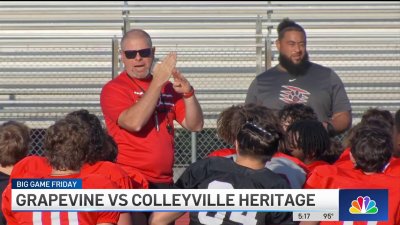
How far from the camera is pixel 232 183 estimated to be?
3557 mm

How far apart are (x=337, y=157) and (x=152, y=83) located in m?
1.08

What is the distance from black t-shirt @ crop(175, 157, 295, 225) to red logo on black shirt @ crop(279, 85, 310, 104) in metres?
2.25

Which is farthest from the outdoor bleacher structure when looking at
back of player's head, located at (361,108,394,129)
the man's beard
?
back of player's head, located at (361,108,394,129)

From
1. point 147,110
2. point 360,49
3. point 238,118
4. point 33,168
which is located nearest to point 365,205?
point 238,118

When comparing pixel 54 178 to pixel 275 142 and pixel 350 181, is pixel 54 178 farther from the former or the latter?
pixel 350 181

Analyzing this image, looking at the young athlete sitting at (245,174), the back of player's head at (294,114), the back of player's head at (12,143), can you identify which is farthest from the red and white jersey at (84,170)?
the back of player's head at (294,114)

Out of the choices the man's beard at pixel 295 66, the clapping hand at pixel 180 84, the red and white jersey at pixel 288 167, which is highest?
the clapping hand at pixel 180 84

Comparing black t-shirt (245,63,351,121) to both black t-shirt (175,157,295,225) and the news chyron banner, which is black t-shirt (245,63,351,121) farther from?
the news chyron banner

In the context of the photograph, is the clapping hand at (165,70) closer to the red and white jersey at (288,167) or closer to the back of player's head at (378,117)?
the red and white jersey at (288,167)

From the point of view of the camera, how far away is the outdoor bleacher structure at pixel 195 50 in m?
9.84

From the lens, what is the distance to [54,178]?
3465 mm

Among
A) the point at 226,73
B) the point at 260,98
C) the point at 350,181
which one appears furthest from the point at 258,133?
the point at 226,73

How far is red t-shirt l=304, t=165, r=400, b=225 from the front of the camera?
3.67 m

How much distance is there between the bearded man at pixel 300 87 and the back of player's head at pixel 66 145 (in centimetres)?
244
